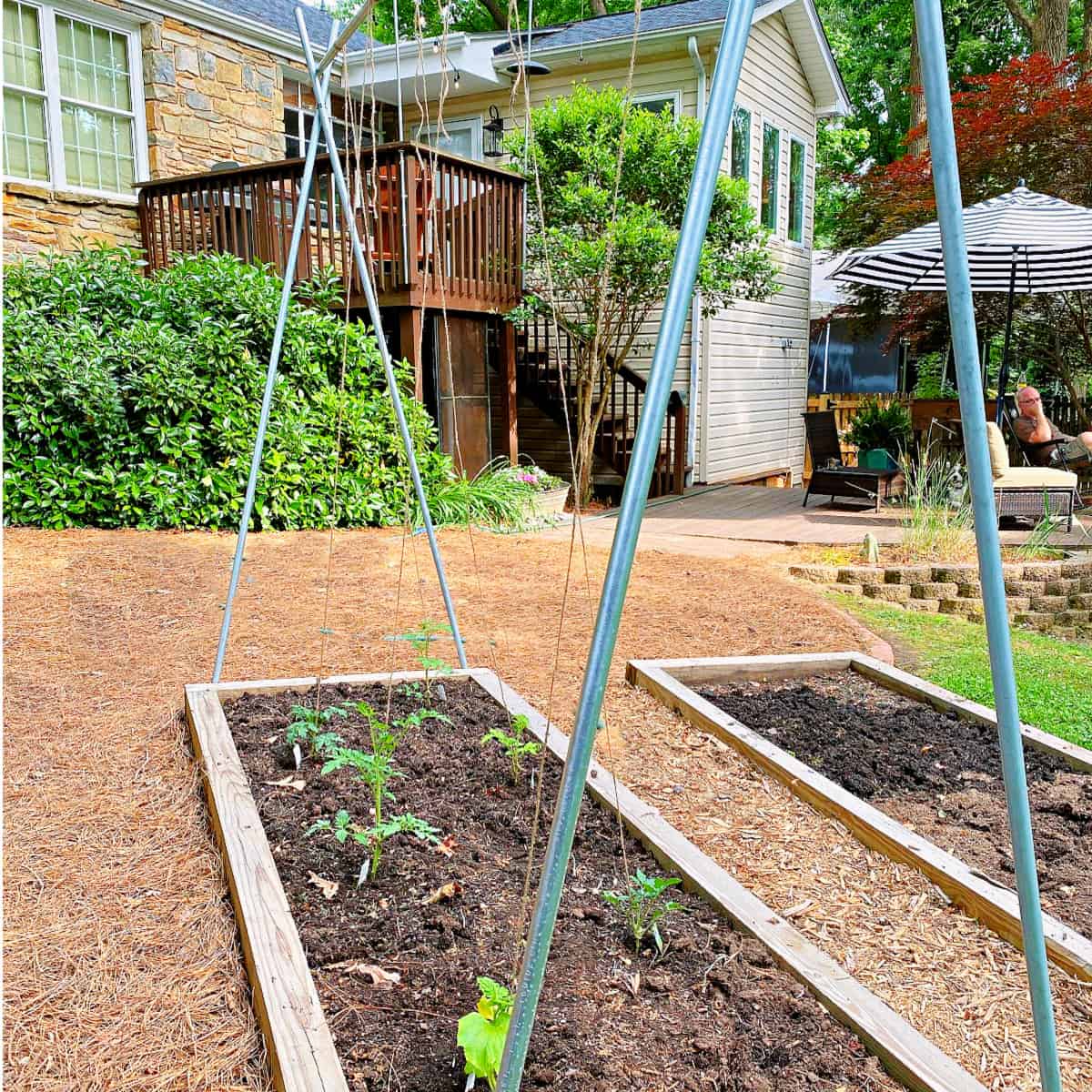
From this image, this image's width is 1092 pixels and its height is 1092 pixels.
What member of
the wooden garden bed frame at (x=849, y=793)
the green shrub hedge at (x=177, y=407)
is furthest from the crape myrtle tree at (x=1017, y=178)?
the wooden garden bed frame at (x=849, y=793)

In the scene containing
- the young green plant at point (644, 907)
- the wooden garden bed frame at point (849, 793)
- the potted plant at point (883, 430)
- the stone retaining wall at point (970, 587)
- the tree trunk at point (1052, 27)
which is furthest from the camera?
the tree trunk at point (1052, 27)

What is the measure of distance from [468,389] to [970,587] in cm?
514

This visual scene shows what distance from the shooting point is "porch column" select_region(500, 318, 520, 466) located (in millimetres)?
9766

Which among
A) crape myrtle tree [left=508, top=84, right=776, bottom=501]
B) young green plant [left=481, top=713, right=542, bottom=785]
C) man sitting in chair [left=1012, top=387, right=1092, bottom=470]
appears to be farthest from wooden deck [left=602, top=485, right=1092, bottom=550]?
young green plant [left=481, top=713, right=542, bottom=785]

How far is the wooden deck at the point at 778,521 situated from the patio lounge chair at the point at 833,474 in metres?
0.17

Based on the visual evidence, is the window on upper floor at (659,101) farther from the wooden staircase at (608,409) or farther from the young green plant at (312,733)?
the young green plant at (312,733)

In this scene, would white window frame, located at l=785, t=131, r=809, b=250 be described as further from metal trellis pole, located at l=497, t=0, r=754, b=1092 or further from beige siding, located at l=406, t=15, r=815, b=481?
metal trellis pole, located at l=497, t=0, r=754, b=1092

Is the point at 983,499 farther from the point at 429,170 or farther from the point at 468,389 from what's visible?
the point at 468,389

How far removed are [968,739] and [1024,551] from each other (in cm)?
411

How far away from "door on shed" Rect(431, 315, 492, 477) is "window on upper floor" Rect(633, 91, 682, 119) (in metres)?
3.72

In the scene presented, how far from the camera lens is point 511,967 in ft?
6.22

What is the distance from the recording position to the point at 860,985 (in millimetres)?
1835

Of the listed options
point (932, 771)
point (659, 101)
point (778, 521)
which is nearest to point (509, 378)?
point (778, 521)

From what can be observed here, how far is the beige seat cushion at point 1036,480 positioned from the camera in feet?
25.1
